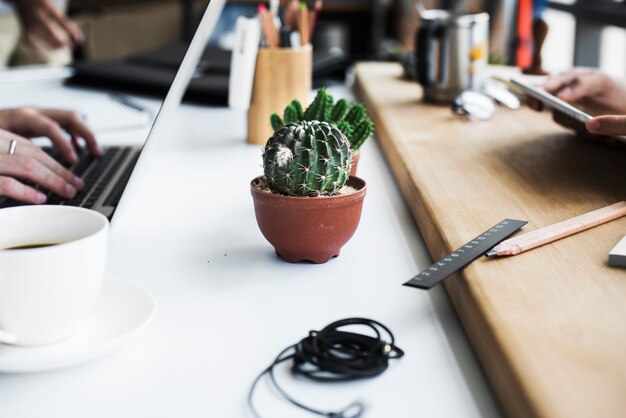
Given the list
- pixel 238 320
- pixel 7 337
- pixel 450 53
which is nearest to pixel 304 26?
pixel 450 53

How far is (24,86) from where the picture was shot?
74.0 inches

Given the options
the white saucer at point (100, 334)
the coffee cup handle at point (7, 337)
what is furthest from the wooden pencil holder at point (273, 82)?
the coffee cup handle at point (7, 337)

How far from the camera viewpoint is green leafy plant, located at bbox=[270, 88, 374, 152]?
0.83 m

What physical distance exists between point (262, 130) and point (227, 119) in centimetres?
27

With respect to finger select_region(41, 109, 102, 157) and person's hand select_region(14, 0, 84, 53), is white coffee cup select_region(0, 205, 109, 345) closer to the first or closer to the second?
finger select_region(41, 109, 102, 157)

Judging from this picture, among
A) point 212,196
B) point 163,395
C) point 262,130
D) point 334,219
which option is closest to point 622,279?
point 334,219

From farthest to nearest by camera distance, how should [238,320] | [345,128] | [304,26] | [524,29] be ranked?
[524,29]
[304,26]
[345,128]
[238,320]

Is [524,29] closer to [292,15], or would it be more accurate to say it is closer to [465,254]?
[292,15]

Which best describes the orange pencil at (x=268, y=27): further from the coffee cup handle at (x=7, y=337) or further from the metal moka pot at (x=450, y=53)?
the coffee cup handle at (x=7, y=337)

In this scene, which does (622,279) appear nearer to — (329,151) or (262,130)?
(329,151)

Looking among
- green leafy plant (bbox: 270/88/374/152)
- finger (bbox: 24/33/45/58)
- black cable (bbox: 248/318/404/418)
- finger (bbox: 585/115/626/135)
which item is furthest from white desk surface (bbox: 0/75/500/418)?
finger (bbox: 24/33/45/58)

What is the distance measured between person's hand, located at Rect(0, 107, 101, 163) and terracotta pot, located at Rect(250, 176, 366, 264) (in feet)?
1.63

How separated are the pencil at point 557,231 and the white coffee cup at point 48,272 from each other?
0.35 m

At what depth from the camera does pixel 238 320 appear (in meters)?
0.61
